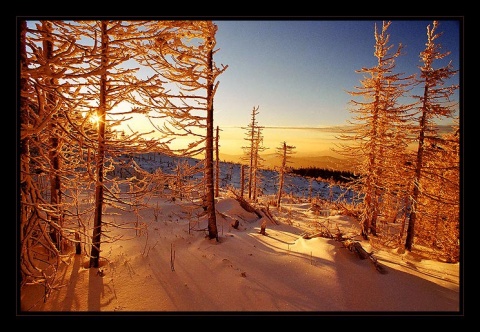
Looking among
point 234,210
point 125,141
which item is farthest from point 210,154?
point 234,210

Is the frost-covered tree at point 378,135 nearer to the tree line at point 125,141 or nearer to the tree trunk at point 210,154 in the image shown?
the tree line at point 125,141

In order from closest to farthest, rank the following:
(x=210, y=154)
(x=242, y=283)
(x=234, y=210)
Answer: (x=242, y=283) < (x=210, y=154) < (x=234, y=210)

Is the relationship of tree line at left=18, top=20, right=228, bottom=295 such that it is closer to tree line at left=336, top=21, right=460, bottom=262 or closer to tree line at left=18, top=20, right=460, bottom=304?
tree line at left=18, top=20, right=460, bottom=304

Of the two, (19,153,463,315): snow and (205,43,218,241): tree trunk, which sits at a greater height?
(205,43,218,241): tree trunk

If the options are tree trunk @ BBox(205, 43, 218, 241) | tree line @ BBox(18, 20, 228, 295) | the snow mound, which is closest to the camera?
tree line @ BBox(18, 20, 228, 295)

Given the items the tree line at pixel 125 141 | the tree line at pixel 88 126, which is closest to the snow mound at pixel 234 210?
the tree line at pixel 125 141

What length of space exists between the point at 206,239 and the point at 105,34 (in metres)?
6.52

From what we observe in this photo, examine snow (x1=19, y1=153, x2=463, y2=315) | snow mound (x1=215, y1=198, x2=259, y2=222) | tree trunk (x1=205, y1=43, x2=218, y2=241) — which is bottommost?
snow mound (x1=215, y1=198, x2=259, y2=222)

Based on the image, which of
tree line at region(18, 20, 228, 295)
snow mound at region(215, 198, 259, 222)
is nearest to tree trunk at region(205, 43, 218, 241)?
tree line at region(18, 20, 228, 295)

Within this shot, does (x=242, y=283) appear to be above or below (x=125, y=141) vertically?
below

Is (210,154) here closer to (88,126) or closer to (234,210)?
(88,126)

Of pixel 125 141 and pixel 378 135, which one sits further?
pixel 378 135
